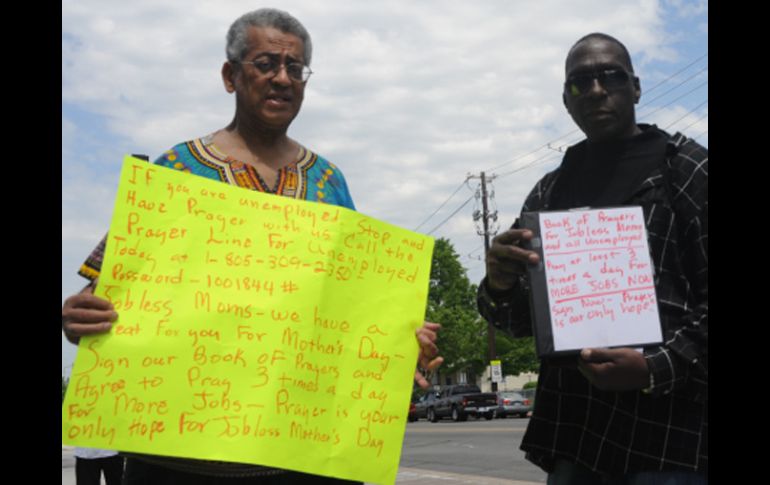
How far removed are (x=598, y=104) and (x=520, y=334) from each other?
743 mm

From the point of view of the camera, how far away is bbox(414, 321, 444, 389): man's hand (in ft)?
7.12

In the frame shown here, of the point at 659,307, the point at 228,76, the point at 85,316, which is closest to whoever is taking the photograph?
the point at 85,316

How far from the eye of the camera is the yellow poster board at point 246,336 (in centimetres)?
194

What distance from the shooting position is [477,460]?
40.3ft

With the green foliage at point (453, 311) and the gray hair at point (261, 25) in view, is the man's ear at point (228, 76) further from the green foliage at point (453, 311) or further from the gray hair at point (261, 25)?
the green foliage at point (453, 311)

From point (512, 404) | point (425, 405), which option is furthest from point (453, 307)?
point (512, 404)

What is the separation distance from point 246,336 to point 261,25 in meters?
0.90

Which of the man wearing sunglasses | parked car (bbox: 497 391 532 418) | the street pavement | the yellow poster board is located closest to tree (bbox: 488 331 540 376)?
parked car (bbox: 497 391 532 418)

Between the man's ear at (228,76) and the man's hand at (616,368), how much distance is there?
1.26 metres

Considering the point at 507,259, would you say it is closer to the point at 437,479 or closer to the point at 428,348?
the point at 428,348

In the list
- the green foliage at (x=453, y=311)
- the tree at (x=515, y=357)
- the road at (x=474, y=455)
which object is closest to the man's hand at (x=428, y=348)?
the road at (x=474, y=455)

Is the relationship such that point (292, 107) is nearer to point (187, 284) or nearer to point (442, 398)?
point (187, 284)

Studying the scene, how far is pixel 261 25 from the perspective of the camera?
7.30ft
